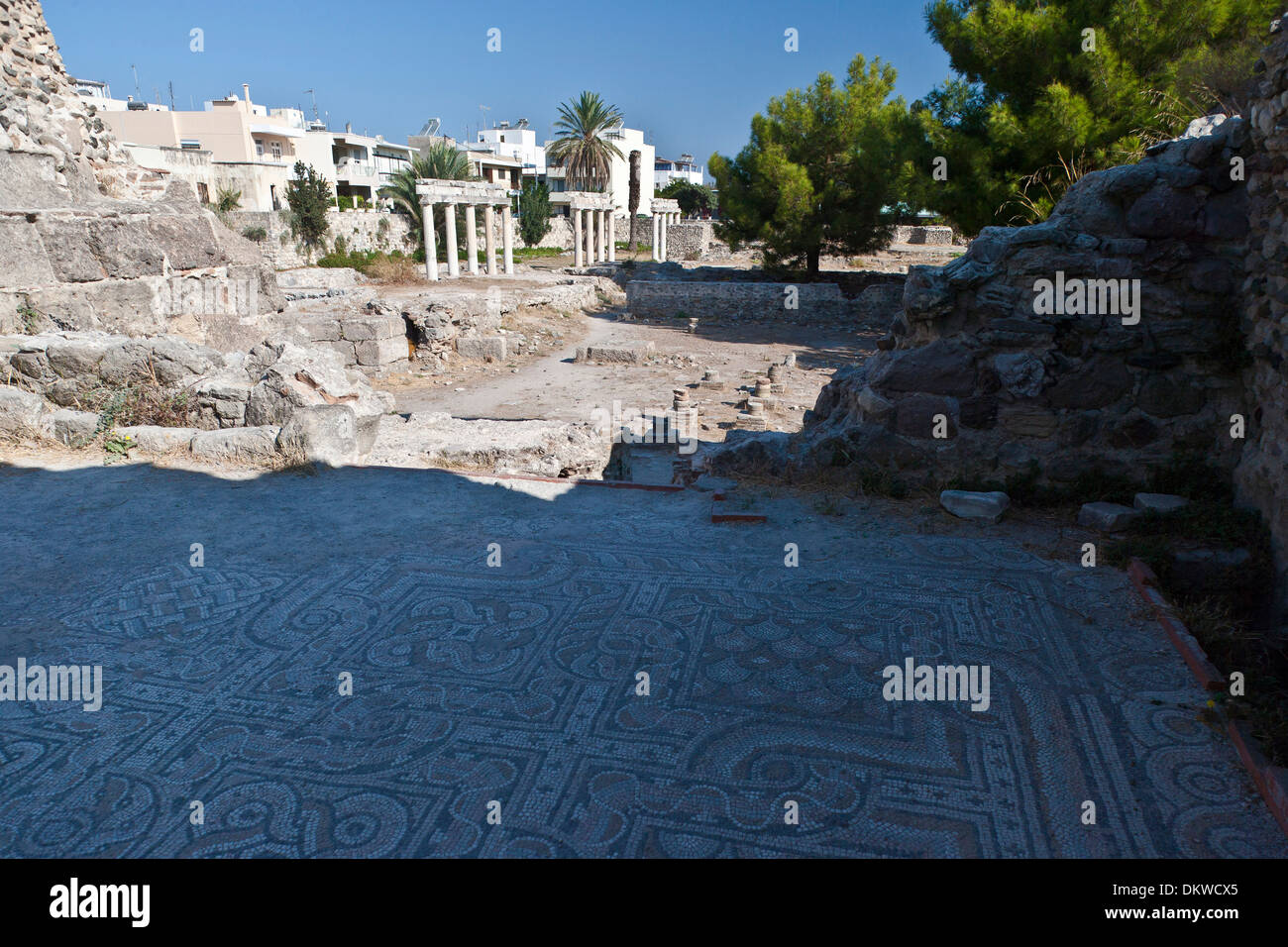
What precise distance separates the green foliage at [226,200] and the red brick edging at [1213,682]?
107 ft

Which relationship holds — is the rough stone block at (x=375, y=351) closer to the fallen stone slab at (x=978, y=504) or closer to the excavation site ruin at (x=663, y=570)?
the excavation site ruin at (x=663, y=570)

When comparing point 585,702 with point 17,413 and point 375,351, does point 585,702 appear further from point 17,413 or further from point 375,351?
point 375,351

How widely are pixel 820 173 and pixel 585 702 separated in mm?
20965

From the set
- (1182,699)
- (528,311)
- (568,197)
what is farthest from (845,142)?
(1182,699)

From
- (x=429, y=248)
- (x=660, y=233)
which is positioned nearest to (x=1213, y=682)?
(x=429, y=248)

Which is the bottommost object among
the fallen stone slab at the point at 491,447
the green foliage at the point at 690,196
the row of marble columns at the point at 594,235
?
the fallen stone slab at the point at 491,447

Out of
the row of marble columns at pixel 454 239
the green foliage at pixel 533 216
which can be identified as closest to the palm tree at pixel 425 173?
the green foliage at pixel 533 216

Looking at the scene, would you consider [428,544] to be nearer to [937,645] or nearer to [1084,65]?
[937,645]

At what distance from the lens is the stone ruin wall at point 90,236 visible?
6.40 m

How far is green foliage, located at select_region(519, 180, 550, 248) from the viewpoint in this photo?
3881cm

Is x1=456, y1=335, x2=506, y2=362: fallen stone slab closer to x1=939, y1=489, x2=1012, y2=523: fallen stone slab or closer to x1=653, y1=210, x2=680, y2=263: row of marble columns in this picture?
x1=939, y1=489, x2=1012, y2=523: fallen stone slab

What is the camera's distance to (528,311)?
760 inches

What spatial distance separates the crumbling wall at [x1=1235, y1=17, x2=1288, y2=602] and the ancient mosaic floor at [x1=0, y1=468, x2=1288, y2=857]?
3.07ft

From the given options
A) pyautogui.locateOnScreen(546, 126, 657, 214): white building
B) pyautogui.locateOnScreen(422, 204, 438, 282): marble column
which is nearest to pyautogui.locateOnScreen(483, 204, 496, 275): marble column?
pyautogui.locateOnScreen(422, 204, 438, 282): marble column
